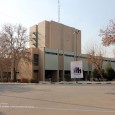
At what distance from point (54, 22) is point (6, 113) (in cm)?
8357

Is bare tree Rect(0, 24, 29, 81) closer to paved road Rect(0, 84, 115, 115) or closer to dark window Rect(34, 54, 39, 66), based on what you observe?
dark window Rect(34, 54, 39, 66)

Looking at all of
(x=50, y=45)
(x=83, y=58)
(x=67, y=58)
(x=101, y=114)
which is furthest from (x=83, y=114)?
(x=50, y=45)

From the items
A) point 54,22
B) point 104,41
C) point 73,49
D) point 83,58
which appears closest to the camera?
point 104,41

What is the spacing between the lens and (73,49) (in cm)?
10519

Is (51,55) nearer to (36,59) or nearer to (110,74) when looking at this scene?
(36,59)

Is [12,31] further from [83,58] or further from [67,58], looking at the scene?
[83,58]

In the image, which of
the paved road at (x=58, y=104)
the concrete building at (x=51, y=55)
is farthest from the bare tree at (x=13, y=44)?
the paved road at (x=58, y=104)

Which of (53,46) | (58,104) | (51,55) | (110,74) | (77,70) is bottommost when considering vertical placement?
(58,104)

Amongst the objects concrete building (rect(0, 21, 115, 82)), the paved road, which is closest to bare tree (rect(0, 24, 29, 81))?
concrete building (rect(0, 21, 115, 82))

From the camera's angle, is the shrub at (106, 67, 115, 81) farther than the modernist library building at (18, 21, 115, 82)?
No

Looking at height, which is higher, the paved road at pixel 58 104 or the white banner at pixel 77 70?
the white banner at pixel 77 70

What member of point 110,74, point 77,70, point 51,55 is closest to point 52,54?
point 51,55

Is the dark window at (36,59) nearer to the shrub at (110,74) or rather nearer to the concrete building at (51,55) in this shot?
the concrete building at (51,55)

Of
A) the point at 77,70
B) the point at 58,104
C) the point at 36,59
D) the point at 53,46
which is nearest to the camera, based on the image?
the point at 58,104
